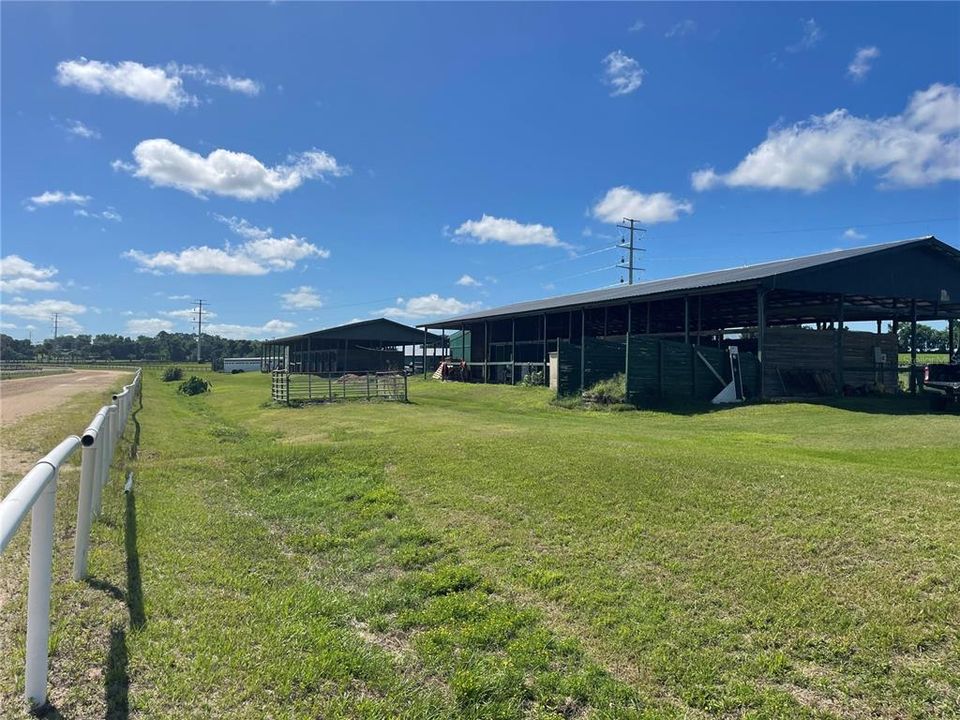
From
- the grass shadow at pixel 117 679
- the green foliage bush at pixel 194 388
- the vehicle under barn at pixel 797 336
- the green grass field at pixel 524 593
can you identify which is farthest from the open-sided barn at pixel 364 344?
the grass shadow at pixel 117 679

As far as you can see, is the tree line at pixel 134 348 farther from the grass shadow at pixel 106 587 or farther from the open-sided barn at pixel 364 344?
the grass shadow at pixel 106 587

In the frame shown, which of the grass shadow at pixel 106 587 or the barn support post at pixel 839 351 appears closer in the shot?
the grass shadow at pixel 106 587

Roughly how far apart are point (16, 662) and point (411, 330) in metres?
47.8

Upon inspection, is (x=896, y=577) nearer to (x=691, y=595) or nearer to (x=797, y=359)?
(x=691, y=595)

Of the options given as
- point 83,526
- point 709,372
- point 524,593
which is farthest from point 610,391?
point 83,526

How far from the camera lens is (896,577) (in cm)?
455

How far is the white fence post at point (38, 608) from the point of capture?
2984 mm

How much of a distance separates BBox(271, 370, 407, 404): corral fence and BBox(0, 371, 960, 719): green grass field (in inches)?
560

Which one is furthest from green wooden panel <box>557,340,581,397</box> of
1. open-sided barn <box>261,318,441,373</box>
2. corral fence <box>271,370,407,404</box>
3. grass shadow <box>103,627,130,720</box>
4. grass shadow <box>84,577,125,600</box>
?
open-sided barn <box>261,318,441,373</box>

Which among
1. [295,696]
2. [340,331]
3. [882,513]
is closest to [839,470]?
[882,513]

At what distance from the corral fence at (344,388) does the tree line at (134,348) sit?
316 ft

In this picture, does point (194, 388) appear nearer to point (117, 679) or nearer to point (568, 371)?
point (568, 371)

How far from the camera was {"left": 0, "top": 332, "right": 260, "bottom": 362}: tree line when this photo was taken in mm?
113688

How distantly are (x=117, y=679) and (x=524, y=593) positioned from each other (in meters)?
2.70
